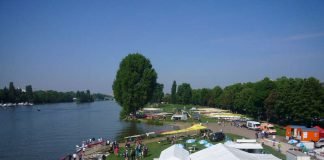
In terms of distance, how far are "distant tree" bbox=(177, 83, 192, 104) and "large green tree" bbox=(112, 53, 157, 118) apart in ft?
288

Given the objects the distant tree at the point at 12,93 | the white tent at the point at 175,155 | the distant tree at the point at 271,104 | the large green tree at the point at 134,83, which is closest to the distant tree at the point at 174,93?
the distant tree at the point at 12,93

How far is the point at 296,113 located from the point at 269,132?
8.07 metres

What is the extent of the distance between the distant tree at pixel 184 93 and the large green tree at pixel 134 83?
87649 mm

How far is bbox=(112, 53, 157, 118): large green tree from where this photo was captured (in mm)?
76688

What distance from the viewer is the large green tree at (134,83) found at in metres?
76.7

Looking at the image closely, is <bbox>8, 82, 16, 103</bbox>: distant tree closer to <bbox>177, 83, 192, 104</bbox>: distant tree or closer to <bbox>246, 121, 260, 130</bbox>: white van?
<bbox>177, 83, 192, 104</bbox>: distant tree

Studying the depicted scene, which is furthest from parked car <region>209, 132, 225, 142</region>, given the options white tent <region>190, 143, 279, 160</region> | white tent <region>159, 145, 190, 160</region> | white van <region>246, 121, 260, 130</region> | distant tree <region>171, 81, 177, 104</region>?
distant tree <region>171, 81, 177, 104</region>

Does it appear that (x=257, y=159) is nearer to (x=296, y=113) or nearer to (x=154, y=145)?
(x=154, y=145)

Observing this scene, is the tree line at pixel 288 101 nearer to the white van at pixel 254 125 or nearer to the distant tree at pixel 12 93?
the white van at pixel 254 125

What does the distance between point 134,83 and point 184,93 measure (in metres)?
92.5

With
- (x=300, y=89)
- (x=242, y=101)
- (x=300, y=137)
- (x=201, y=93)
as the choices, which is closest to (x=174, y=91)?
(x=201, y=93)

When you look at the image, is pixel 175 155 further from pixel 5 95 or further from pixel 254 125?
pixel 5 95

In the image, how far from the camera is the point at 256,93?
70.9 meters

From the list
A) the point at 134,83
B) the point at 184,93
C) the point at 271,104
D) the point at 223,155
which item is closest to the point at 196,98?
the point at 184,93
